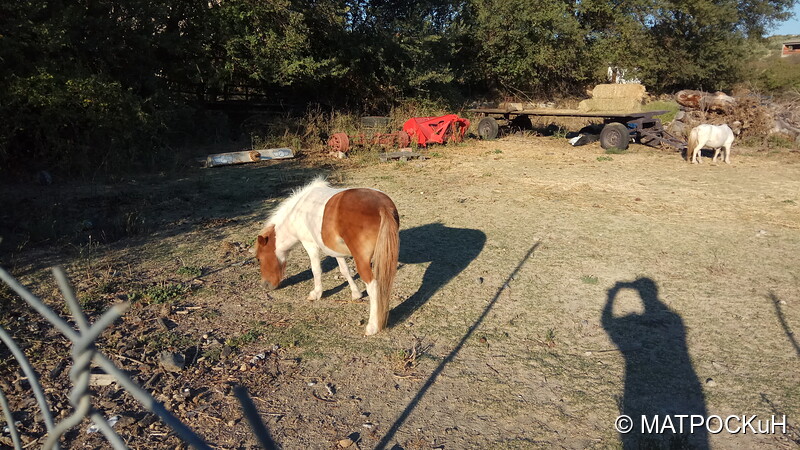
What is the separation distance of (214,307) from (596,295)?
370 centimetres

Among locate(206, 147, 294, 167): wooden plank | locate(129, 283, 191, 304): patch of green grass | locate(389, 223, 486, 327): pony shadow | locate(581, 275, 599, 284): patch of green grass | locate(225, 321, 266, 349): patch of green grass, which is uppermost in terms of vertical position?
locate(206, 147, 294, 167): wooden plank

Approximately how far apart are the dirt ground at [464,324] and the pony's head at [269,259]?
20 centimetres

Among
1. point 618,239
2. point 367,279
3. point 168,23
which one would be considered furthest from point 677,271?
point 168,23

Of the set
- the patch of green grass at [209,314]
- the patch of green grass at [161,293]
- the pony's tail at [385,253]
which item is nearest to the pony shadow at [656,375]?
the pony's tail at [385,253]

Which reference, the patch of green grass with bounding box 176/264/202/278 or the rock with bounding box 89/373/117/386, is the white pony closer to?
the patch of green grass with bounding box 176/264/202/278

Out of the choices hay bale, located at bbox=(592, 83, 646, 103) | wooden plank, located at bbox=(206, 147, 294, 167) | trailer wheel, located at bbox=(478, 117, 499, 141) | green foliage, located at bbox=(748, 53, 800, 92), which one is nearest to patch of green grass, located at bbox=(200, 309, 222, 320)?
wooden plank, located at bbox=(206, 147, 294, 167)

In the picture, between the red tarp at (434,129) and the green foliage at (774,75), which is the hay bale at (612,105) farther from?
the green foliage at (774,75)

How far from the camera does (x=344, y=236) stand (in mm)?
4344

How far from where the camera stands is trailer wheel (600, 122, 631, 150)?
14.3 meters

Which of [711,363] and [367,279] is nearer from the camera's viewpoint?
[711,363]

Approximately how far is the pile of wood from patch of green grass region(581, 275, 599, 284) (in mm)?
13487

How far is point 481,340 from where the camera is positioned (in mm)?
4293

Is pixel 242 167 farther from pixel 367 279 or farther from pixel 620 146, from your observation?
pixel 620 146

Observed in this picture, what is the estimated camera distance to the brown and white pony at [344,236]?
13.7 feet
